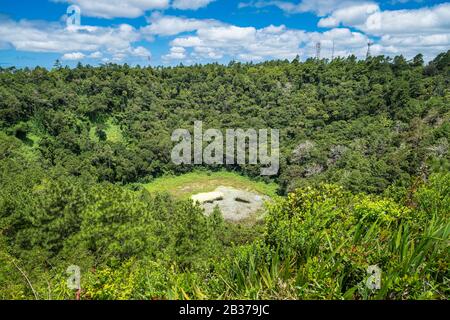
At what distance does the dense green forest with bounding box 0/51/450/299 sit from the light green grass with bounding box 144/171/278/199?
7.26 feet

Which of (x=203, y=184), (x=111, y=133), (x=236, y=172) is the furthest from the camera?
(x=111, y=133)

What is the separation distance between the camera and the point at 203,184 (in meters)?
69.1

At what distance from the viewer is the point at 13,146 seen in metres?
58.3

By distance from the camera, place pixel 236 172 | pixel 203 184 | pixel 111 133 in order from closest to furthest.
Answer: pixel 203 184, pixel 236 172, pixel 111 133

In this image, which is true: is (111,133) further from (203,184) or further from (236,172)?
(236,172)

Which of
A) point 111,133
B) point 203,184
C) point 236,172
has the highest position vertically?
point 111,133

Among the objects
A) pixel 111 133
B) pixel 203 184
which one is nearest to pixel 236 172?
pixel 203 184

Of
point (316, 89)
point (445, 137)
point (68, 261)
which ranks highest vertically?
point (316, 89)

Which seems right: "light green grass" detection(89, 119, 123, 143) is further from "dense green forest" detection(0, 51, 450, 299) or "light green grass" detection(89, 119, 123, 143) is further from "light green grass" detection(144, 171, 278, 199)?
"light green grass" detection(144, 171, 278, 199)

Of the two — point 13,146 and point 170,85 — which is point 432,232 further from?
point 170,85

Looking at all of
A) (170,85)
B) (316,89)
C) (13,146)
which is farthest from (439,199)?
(170,85)

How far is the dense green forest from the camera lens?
239 inches

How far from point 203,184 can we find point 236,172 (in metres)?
8.80
